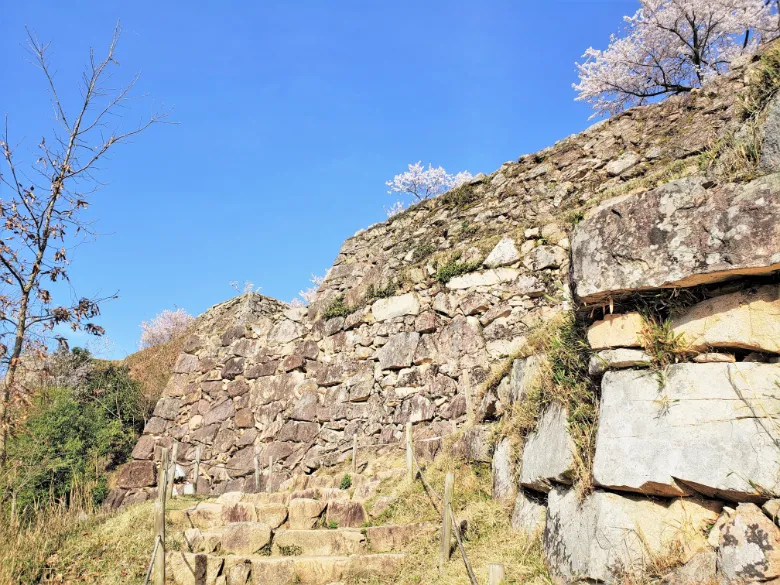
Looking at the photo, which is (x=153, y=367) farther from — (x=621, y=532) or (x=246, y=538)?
(x=621, y=532)

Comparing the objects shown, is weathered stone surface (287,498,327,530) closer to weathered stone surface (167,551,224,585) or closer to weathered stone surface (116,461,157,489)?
weathered stone surface (167,551,224,585)

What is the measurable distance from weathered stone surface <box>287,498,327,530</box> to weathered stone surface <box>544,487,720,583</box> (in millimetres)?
3702

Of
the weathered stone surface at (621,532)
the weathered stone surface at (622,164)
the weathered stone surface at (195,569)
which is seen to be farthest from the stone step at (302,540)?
the weathered stone surface at (622,164)

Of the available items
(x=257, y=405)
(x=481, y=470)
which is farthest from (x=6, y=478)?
(x=481, y=470)

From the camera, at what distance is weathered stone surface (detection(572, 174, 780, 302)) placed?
10.9 feet

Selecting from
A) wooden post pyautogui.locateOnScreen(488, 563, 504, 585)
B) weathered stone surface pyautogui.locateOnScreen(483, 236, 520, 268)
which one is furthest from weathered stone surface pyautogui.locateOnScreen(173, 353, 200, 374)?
wooden post pyautogui.locateOnScreen(488, 563, 504, 585)

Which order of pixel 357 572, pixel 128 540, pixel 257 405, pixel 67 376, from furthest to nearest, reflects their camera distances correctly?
1. pixel 67 376
2. pixel 257 405
3. pixel 128 540
4. pixel 357 572

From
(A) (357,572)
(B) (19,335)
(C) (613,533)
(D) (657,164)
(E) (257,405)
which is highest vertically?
(D) (657,164)

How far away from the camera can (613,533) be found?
3510 millimetres

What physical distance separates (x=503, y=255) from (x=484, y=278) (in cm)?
47

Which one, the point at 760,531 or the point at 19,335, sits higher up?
the point at 19,335

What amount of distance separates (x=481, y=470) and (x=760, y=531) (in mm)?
3441

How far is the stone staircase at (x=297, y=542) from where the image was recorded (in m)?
5.77

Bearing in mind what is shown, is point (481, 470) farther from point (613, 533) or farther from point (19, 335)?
point (19, 335)
